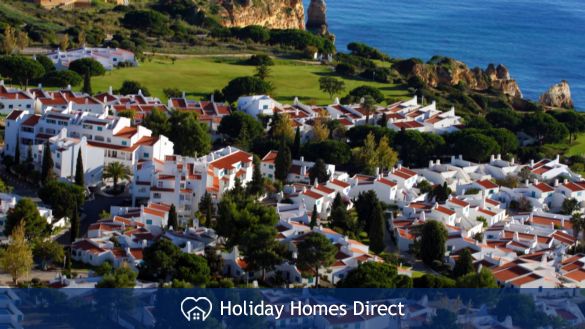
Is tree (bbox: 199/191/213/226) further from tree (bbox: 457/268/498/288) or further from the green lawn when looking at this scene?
the green lawn

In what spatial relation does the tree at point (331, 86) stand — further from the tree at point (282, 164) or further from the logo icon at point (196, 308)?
the logo icon at point (196, 308)

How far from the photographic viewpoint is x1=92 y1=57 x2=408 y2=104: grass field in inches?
3231

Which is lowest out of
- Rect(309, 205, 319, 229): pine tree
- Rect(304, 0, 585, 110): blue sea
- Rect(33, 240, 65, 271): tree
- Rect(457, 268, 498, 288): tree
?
Rect(304, 0, 585, 110): blue sea

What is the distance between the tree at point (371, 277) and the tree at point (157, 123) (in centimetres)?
1964

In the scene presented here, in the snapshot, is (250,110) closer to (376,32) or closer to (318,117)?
(318,117)

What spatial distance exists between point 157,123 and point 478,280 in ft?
76.0

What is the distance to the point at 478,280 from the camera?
49.4 metres

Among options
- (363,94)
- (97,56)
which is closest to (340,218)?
(363,94)

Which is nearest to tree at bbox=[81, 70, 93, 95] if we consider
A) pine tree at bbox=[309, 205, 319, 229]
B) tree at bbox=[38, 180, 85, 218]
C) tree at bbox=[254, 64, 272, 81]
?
tree at bbox=[254, 64, 272, 81]

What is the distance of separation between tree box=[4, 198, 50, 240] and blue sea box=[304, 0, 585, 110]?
68.4 m

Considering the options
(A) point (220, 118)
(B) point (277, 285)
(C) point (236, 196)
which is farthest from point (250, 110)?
(B) point (277, 285)

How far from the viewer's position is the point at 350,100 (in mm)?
82125

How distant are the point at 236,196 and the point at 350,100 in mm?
26099

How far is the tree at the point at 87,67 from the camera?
80438 mm
